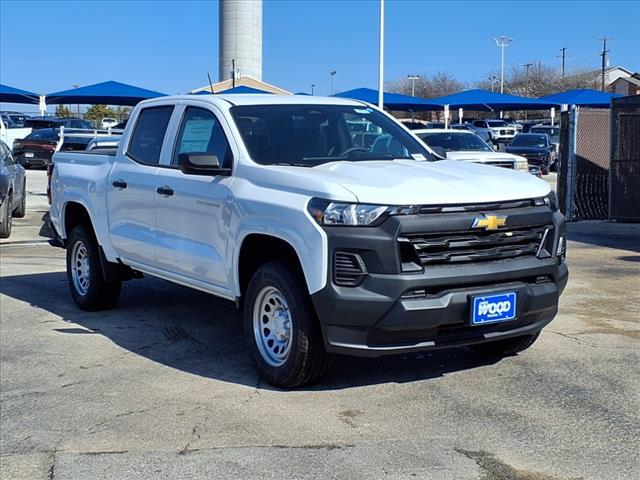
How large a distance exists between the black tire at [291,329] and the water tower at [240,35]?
6134 centimetres

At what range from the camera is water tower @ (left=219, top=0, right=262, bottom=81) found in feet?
217

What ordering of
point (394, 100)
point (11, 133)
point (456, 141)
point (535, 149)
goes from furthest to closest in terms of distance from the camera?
point (394, 100) → point (11, 133) → point (535, 149) → point (456, 141)

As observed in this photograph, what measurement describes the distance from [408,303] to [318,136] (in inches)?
79.2

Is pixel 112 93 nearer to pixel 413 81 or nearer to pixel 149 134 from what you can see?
pixel 149 134

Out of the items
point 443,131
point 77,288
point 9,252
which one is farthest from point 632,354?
point 443,131

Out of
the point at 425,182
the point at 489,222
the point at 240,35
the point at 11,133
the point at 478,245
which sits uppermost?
the point at 240,35

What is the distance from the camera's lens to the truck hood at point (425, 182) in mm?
5148

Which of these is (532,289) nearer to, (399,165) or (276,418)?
(399,165)

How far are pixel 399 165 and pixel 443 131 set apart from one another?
1247cm

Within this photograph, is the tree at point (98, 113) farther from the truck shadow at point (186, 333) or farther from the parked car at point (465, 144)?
the truck shadow at point (186, 333)

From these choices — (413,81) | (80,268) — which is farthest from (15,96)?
(413,81)

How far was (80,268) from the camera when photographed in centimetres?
862

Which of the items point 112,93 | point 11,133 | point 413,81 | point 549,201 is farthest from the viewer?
point 413,81

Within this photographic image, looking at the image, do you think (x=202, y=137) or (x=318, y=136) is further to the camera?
(x=202, y=137)
